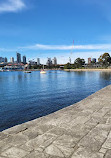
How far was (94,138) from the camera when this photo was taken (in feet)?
16.3

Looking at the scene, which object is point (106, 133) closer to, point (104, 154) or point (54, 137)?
point (104, 154)

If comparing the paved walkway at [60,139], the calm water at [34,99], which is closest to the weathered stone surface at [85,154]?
the paved walkway at [60,139]

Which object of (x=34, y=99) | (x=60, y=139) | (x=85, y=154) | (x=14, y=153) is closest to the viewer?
(x=85, y=154)

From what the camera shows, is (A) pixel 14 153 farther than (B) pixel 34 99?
No

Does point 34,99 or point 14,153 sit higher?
point 14,153

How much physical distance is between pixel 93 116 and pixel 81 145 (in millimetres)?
3180

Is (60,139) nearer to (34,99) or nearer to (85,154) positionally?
(85,154)

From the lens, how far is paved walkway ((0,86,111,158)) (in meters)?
4.10

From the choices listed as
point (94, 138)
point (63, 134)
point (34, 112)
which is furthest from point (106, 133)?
point (34, 112)

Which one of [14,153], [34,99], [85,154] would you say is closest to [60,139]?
[85,154]

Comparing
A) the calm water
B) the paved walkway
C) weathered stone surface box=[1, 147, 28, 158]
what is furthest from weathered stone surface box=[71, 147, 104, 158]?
the calm water

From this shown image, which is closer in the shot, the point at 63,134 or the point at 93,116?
the point at 63,134

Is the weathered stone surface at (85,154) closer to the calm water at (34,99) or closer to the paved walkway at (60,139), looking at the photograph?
the paved walkway at (60,139)

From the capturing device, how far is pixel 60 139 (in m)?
4.93
